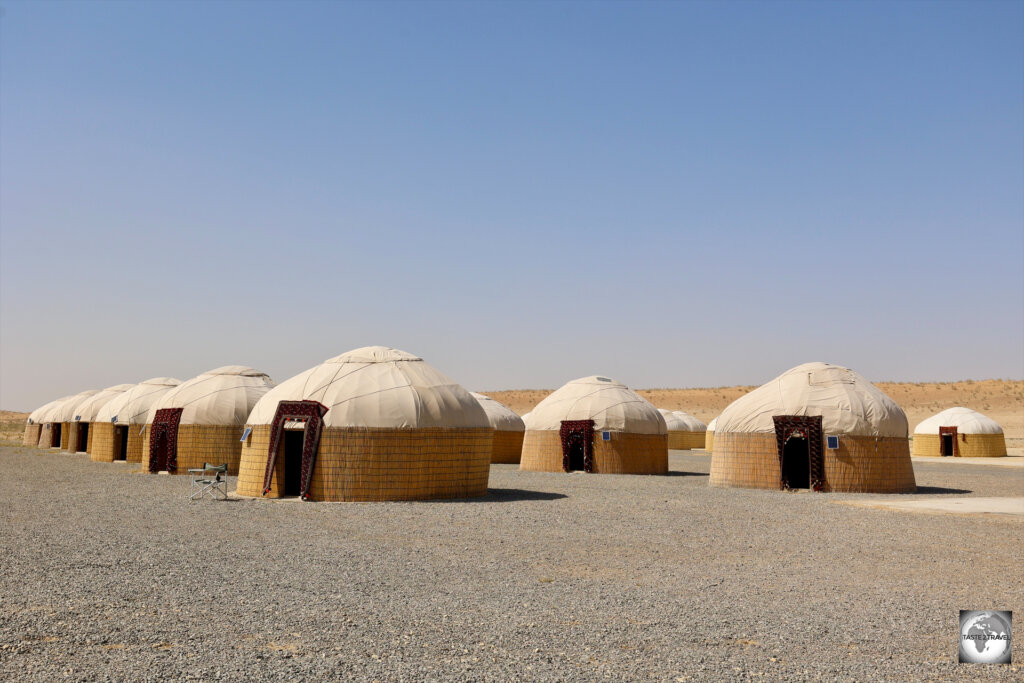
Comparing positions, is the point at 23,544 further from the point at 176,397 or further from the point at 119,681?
the point at 176,397

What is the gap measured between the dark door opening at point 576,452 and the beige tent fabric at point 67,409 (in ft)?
90.2

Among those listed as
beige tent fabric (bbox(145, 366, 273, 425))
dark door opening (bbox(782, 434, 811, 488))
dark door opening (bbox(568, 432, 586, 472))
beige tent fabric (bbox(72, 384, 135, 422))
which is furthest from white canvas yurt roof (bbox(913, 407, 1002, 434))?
beige tent fabric (bbox(72, 384, 135, 422))

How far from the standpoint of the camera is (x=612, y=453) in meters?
25.6

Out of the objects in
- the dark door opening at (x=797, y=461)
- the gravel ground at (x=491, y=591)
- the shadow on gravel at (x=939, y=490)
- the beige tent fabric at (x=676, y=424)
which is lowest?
the shadow on gravel at (x=939, y=490)

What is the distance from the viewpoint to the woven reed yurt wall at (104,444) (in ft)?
101

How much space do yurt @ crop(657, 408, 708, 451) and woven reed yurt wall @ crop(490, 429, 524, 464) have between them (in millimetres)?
18938

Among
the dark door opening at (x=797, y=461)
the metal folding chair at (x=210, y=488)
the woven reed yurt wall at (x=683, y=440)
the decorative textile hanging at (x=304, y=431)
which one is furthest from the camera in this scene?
the woven reed yurt wall at (x=683, y=440)

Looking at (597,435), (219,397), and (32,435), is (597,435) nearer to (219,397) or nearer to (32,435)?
(219,397)

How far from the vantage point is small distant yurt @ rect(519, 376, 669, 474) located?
2564cm

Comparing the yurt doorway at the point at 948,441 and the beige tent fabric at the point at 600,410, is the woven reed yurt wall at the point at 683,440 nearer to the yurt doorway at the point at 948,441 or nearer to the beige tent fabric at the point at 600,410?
the yurt doorway at the point at 948,441

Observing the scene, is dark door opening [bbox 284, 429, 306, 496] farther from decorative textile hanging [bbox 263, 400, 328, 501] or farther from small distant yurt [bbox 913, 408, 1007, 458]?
small distant yurt [bbox 913, 408, 1007, 458]

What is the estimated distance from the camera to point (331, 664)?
17.4 feet

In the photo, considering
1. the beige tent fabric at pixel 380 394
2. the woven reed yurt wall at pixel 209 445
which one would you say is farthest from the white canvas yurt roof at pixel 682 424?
the beige tent fabric at pixel 380 394

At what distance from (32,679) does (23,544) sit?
603 cm
